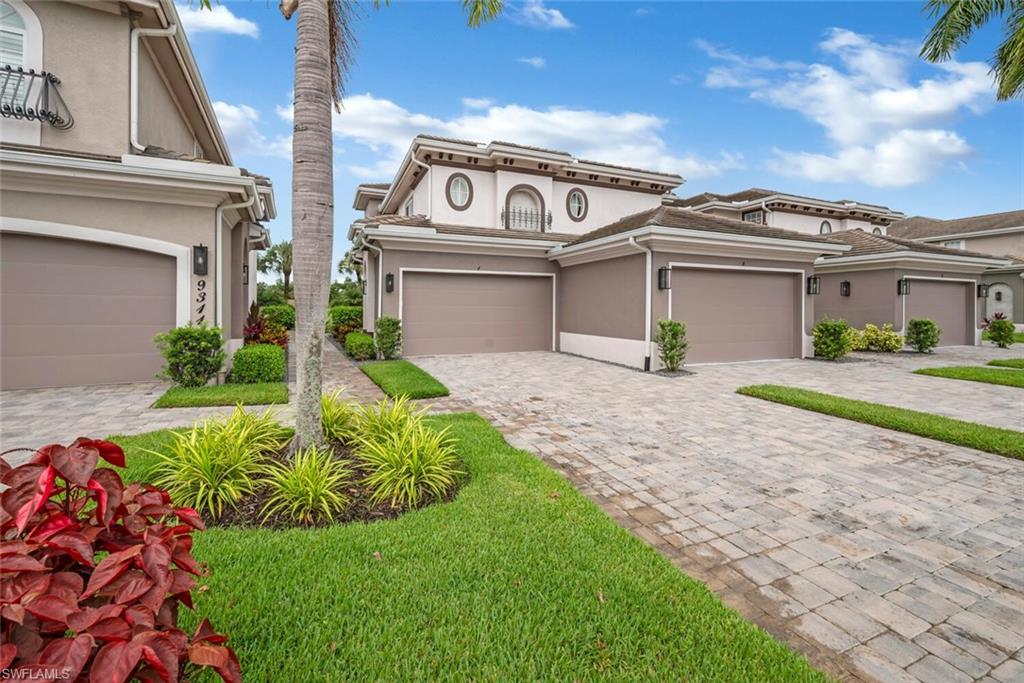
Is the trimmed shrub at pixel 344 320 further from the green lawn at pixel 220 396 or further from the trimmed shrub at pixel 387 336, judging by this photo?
the green lawn at pixel 220 396

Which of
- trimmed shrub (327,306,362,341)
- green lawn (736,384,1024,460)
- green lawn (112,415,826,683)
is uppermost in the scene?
trimmed shrub (327,306,362,341)

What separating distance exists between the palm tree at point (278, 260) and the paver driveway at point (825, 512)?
125ft

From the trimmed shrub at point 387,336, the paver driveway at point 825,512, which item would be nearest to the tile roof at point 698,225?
the paver driveway at point 825,512

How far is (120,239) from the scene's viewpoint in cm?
755

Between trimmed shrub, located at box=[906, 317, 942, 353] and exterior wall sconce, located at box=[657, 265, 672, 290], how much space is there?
9.01m

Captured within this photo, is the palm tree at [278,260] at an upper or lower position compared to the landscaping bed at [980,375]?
upper

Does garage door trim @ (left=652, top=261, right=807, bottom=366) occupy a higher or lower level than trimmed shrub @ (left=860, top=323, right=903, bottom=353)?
higher

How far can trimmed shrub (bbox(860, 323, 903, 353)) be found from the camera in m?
14.1

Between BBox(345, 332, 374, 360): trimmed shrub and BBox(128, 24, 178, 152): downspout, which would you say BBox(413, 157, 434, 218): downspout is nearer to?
BBox(345, 332, 374, 360): trimmed shrub

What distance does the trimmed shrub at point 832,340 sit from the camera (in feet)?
39.5

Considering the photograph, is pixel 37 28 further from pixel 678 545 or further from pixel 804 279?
pixel 804 279

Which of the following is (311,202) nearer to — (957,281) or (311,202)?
(311,202)

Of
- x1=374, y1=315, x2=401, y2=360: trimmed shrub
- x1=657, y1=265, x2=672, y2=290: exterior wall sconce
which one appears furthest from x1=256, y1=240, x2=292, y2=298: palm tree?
x1=657, y1=265, x2=672, y2=290: exterior wall sconce

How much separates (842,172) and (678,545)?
27.9 meters
